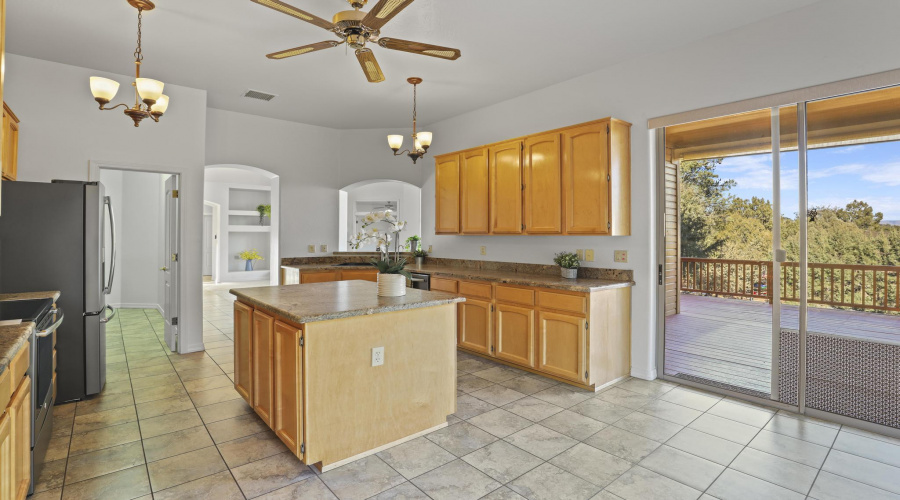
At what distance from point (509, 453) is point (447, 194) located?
3335mm

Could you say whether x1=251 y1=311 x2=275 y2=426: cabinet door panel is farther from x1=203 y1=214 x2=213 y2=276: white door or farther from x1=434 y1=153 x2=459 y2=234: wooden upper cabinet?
x1=203 y1=214 x2=213 y2=276: white door

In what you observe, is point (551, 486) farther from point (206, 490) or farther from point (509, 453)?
point (206, 490)

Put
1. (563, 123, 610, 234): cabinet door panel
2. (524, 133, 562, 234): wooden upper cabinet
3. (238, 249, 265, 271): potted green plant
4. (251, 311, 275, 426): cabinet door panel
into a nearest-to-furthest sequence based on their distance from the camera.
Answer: (251, 311, 275, 426): cabinet door panel, (563, 123, 610, 234): cabinet door panel, (524, 133, 562, 234): wooden upper cabinet, (238, 249, 265, 271): potted green plant

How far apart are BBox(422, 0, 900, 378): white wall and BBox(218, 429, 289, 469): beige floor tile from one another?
293 cm

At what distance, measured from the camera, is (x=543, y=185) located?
421cm

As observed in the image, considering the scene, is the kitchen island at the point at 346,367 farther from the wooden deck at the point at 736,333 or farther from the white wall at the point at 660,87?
the wooden deck at the point at 736,333

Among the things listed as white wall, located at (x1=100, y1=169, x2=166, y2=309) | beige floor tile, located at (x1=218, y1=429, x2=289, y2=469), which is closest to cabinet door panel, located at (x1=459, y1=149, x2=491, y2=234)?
beige floor tile, located at (x1=218, y1=429, x2=289, y2=469)

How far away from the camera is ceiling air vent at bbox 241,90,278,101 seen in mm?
4773

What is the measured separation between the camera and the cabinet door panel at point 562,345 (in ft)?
11.7

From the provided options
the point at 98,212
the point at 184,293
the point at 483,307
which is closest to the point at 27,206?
the point at 98,212

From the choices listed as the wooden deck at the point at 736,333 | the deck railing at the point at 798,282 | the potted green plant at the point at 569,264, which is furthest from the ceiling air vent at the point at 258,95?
the wooden deck at the point at 736,333

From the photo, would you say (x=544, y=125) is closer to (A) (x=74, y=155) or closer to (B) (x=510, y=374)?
(B) (x=510, y=374)

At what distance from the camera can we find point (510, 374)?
4.04m

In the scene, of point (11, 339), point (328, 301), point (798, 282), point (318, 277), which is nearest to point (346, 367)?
point (328, 301)
